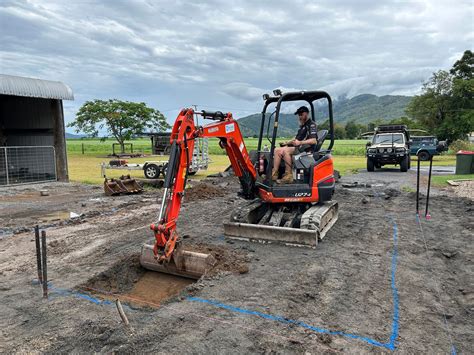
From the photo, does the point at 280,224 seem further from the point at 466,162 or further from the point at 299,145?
the point at 466,162

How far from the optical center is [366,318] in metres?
4.02

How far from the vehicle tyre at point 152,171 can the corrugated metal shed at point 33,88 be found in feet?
16.1

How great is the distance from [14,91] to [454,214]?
652 inches

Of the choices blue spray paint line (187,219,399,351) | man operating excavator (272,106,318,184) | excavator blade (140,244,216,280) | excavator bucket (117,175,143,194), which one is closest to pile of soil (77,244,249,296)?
excavator blade (140,244,216,280)

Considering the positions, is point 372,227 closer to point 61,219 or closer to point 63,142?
point 61,219

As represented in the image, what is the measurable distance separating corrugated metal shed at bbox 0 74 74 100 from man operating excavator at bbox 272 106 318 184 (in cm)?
1332

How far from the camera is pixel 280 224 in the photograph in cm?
713

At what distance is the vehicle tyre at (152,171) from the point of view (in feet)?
57.4

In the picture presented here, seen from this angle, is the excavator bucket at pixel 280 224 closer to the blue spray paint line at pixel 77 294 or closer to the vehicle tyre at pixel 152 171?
the blue spray paint line at pixel 77 294

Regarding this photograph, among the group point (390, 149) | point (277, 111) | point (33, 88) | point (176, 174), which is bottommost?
point (390, 149)

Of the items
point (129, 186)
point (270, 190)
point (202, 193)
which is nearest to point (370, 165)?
point (202, 193)

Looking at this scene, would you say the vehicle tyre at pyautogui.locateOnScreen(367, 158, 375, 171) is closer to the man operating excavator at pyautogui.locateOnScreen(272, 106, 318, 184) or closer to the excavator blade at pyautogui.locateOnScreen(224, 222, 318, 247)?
the man operating excavator at pyautogui.locateOnScreen(272, 106, 318, 184)

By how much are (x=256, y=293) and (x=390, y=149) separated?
1781cm

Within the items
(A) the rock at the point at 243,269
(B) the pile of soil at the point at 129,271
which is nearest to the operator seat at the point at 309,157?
(B) the pile of soil at the point at 129,271
